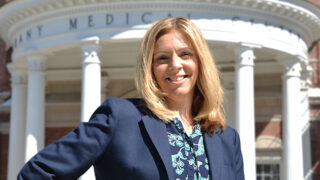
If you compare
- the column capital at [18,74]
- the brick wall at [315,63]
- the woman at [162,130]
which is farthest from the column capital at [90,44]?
the woman at [162,130]

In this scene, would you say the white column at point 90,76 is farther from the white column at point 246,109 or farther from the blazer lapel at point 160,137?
the blazer lapel at point 160,137

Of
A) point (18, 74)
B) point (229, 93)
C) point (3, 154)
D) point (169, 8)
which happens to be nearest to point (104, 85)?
point (18, 74)

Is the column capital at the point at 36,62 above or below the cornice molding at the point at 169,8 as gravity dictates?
below

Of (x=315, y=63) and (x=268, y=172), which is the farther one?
(x=315, y=63)

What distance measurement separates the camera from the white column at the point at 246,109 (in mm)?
18734

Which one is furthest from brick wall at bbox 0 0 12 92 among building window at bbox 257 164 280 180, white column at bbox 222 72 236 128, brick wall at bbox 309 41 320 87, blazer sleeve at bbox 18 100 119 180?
blazer sleeve at bbox 18 100 119 180

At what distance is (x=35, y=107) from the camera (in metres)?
20.6

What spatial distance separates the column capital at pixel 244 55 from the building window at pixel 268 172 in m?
6.81

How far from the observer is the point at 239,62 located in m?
19.0

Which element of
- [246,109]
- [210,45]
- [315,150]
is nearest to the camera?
[246,109]

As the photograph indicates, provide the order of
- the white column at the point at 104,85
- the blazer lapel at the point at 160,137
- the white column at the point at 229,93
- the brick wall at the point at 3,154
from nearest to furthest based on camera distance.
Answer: the blazer lapel at the point at 160,137 → the white column at the point at 229,93 → the white column at the point at 104,85 → the brick wall at the point at 3,154

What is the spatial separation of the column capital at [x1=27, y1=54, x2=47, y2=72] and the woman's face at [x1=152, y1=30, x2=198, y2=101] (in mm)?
17929

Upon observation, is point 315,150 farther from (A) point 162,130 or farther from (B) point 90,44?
(A) point 162,130

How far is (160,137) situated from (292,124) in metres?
18.8
